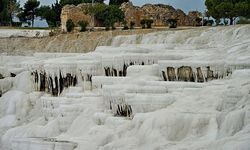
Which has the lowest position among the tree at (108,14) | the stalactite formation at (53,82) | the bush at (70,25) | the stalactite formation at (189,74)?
the stalactite formation at (53,82)

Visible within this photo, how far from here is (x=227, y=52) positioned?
20.7m

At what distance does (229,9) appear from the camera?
105ft

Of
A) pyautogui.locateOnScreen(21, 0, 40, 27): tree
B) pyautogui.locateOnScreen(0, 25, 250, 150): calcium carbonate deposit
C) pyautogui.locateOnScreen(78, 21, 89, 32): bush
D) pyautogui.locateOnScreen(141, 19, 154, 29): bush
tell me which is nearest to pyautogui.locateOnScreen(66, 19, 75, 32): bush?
pyautogui.locateOnScreen(78, 21, 89, 32): bush

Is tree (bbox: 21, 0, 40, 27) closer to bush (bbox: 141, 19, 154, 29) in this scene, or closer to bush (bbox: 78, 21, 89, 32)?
bush (bbox: 78, 21, 89, 32)

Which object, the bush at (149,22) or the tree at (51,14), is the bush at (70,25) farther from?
the tree at (51,14)

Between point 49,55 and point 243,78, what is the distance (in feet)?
47.4

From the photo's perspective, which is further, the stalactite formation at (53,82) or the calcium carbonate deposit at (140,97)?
the stalactite formation at (53,82)

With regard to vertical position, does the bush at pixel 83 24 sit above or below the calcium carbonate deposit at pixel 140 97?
above

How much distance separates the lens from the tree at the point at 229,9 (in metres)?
31.7

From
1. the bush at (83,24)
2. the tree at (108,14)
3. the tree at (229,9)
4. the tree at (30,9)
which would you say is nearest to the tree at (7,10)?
the tree at (30,9)

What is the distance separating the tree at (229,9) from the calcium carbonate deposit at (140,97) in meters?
5.19

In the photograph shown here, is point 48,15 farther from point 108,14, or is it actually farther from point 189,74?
point 189,74

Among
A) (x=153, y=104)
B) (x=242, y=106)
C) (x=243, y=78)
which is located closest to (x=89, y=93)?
(x=153, y=104)

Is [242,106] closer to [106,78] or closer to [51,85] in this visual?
[106,78]
